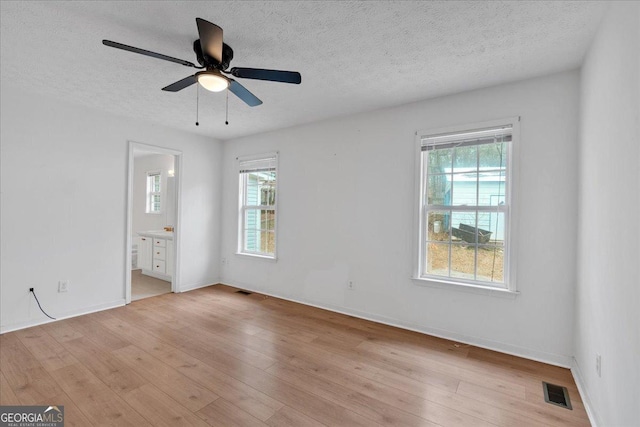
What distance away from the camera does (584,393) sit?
2.10m

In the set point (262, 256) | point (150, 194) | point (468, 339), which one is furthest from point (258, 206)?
point (150, 194)

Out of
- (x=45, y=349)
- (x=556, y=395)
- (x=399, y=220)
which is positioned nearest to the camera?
(x=556, y=395)

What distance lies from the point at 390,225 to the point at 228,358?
2161 mm

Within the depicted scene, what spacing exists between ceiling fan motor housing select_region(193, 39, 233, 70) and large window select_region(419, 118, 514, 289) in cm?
212

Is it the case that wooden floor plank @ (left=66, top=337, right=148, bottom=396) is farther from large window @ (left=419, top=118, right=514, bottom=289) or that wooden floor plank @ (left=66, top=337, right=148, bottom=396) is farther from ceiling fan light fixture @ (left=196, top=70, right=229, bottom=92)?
large window @ (left=419, top=118, right=514, bottom=289)

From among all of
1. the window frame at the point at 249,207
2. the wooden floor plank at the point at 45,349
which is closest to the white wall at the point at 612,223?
the window frame at the point at 249,207

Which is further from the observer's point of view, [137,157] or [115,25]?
[137,157]

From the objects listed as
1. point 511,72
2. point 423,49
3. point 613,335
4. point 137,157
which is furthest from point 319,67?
point 137,157

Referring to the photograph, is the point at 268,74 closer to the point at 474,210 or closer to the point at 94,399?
the point at 474,210

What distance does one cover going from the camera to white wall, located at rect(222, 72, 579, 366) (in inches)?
101

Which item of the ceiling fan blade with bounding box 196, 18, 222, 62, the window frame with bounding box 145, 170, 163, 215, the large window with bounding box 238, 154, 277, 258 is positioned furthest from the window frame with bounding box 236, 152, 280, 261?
the window frame with bounding box 145, 170, 163, 215

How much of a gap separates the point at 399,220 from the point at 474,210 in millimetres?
771

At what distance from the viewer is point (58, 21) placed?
77.2 inches

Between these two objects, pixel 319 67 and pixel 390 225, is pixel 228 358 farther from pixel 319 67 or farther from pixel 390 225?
pixel 319 67
